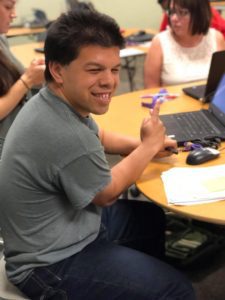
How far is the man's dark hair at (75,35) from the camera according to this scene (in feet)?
3.45

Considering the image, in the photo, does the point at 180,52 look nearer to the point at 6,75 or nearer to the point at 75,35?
the point at 6,75

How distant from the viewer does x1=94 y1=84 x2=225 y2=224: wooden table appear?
1089mm

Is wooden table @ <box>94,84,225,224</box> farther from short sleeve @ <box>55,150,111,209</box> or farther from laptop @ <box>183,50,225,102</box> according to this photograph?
short sleeve @ <box>55,150,111,209</box>

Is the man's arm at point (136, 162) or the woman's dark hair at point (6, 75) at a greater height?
the woman's dark hair at point (6, 75)

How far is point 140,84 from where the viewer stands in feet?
16.6

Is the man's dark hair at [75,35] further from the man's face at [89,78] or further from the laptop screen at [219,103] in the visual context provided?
the laptop screen at [219,103]

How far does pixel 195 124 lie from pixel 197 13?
3.11 ft

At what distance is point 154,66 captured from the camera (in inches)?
92.7

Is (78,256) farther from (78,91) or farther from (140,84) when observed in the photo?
(140,84)

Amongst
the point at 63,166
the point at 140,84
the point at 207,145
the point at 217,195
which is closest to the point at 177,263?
the point at 207,145

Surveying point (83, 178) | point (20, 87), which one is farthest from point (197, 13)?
point (83, 178)

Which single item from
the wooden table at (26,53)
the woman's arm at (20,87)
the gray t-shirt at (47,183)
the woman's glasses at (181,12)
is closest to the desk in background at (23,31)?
the wooden table at (26,53)

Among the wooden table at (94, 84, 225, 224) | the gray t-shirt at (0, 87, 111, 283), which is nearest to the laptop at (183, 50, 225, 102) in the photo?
the wooden table at (94, 84, 225, 224)

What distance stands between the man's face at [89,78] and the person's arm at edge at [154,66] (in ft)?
4.15
